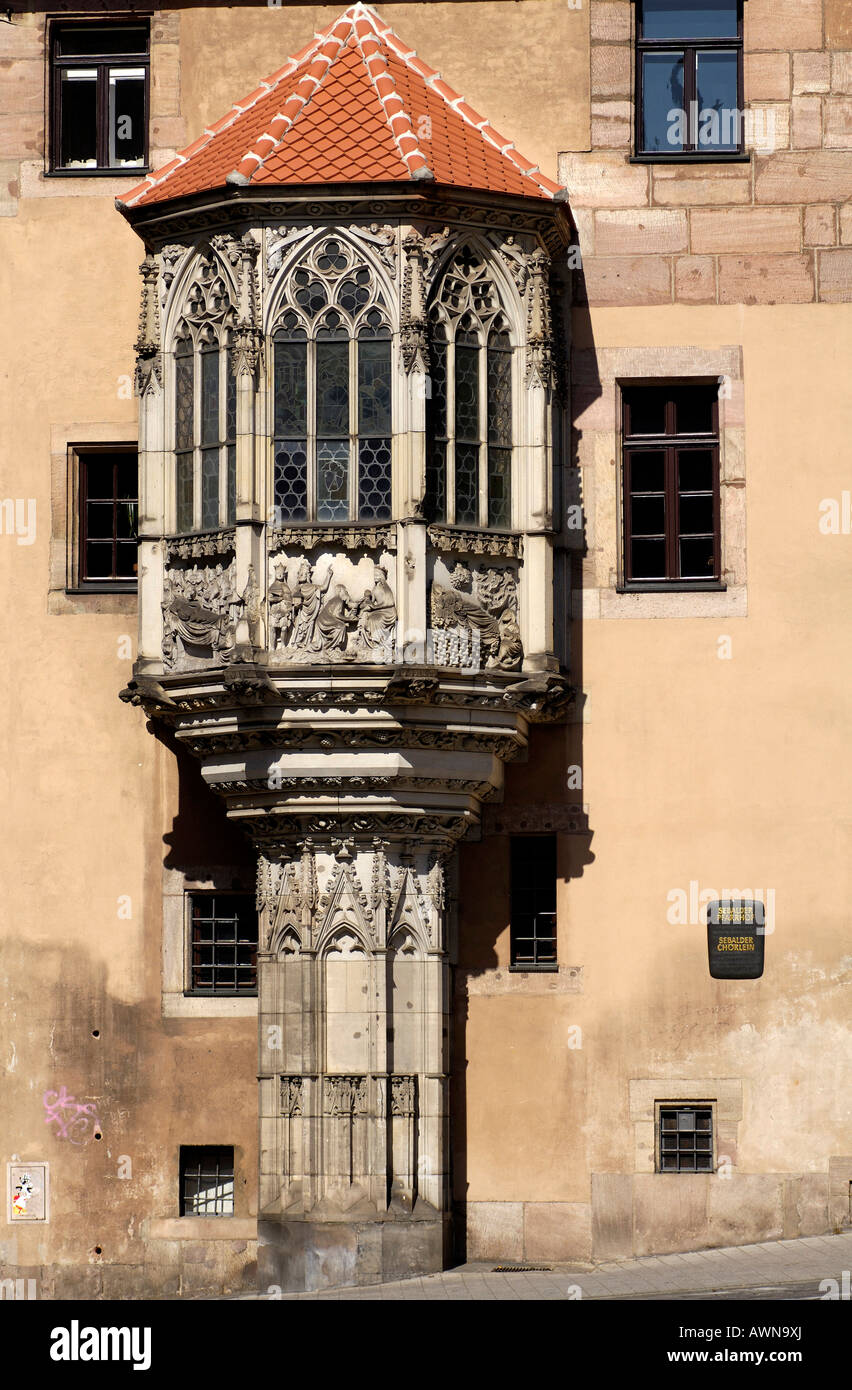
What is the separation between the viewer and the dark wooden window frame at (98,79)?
21.4m

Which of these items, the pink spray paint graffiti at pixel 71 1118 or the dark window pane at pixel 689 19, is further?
the dark window pane at pixel 689 19

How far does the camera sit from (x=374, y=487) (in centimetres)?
1939

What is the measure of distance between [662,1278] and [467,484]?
255 inches

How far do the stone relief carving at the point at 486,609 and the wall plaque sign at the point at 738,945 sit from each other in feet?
9.39

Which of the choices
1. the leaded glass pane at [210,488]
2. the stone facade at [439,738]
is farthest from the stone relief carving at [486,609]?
the leaded glass pane at [210,488]

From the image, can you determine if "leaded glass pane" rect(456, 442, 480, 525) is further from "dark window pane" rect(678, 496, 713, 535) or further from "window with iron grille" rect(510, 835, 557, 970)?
"window with iron grille" rect(510, 835, 557, 970)

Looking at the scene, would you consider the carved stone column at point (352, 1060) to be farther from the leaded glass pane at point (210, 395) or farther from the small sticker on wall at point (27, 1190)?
the leaded glass pane at point (210, 395)

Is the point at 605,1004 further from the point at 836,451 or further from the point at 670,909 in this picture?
the point at 836,451

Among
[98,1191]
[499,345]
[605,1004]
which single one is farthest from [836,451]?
[98,1191]

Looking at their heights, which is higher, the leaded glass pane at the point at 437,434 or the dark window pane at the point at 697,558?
the leaded glass pane at the point at 437,434

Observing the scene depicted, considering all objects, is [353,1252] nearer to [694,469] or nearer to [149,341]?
[694,469]

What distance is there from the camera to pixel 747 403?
20.8 m

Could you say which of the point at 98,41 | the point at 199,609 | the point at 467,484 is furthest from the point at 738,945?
the point at 98,41

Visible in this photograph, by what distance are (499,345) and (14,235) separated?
459cm
